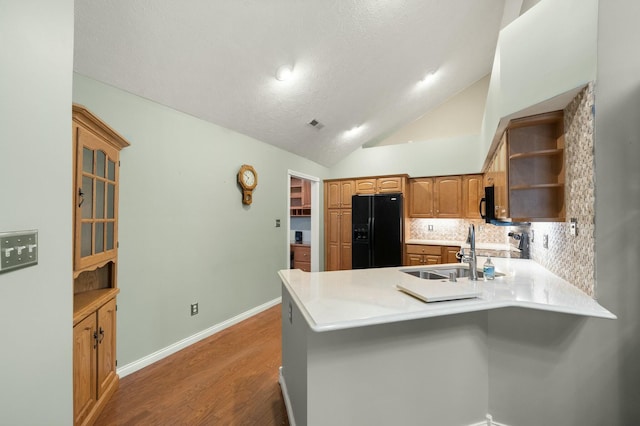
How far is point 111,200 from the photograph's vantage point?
1.88m

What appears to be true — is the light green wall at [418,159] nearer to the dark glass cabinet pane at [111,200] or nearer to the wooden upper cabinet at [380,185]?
the wooden upper cabinet at [380,185]

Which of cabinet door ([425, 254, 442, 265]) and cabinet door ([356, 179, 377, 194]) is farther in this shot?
cabinet door ([356, 179, 377, 194])

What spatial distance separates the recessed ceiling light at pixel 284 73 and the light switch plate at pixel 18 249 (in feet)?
7.82

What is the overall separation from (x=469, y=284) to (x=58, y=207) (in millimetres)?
2082

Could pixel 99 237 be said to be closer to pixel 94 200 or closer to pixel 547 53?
pixel 94 200

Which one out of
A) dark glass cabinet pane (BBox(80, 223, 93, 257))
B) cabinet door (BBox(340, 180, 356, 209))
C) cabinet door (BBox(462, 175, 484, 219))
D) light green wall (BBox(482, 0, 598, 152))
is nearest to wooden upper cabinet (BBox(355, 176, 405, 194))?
cabinet door (BBox(340, 180, 356, 209))

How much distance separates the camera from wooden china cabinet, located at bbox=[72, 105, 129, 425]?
1471mm

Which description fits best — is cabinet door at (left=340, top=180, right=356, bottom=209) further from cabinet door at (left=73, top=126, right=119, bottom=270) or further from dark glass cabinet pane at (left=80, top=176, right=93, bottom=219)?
dark glass cabinet pane at (left=80, top=176, right=93, bottom=219)

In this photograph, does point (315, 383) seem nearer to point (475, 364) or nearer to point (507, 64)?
point (475, 364)

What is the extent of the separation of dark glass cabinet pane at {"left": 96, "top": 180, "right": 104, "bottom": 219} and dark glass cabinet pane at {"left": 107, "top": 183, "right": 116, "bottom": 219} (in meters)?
0.07

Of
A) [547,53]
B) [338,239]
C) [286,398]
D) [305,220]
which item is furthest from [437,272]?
[305,220]

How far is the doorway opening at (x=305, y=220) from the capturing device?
532 cm

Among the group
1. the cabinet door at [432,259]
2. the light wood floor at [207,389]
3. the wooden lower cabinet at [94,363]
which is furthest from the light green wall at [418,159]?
the wooden lower cabinet at [94,363]

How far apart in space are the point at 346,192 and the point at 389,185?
34.6 inches
